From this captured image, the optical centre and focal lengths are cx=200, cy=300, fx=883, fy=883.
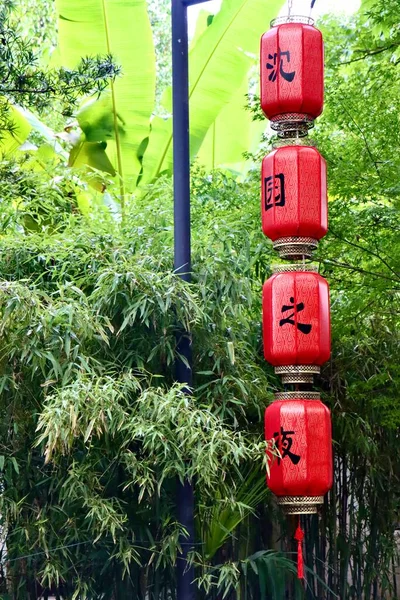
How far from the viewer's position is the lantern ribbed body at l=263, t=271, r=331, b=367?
12.1 ft

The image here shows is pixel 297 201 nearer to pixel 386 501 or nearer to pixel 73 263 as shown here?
pixel 73 263

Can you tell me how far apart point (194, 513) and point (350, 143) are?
1917 millimetres

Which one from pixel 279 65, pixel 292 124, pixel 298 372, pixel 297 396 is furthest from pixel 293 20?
pixel 297 396

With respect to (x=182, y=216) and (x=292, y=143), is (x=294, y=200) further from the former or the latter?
(x=182, y=216)

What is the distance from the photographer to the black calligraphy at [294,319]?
368cm

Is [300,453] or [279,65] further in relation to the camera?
[279,65]

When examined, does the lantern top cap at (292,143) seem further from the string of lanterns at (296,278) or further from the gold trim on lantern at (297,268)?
the gold trim on lantern at (297,268)

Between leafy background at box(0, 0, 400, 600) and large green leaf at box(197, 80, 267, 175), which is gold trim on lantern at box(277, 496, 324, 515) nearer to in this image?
leafy background at box(0, 0, 400, 600)

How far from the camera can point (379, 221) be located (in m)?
4.34

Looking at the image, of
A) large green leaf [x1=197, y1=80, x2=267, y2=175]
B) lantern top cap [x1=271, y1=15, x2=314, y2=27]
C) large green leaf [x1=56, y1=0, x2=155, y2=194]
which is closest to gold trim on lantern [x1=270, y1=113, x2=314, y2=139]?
lantern top cap [x1=271, y1=15, x2=314, y2=27]

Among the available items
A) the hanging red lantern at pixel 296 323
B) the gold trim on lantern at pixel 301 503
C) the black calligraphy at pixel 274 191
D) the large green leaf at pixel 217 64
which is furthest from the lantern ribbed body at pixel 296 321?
the large green leaf at pixel 217 64

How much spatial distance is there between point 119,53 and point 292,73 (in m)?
2.15

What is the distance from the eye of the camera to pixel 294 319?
3691 mm

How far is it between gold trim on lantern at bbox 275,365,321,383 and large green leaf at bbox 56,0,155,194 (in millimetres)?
1916
